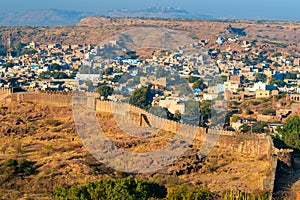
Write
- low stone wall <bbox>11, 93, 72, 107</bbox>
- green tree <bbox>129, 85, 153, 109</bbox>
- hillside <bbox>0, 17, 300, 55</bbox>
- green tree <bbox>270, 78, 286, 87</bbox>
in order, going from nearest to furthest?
low stone wall <bbox>11, 93, 72, 107</bbox> < green tree <bbox>129, 85, 153, 109</bbox> < green tree <bbox>270, 78, 286, 87</bbox> < hillside <bbox>0, 17, 300, 55</bbox>

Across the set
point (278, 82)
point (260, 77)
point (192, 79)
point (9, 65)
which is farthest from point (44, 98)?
point (9, 65)

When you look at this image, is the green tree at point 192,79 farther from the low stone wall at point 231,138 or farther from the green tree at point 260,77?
the low stone wall at point 231,138

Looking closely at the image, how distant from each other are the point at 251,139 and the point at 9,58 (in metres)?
61.6

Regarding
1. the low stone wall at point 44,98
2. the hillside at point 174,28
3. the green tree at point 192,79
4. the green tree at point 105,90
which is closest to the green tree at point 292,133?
the low stone wall at point 44,98

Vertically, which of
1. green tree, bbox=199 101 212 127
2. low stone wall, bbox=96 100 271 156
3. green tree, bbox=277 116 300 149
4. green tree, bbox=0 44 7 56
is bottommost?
green tree, bbox=0 44 7 56

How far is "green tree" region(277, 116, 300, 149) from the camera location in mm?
26922

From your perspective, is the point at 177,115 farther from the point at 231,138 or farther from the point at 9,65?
the point at 9,65

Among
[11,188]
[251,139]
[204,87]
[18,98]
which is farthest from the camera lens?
[204,87]

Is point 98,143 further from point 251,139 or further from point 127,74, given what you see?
point 127,74

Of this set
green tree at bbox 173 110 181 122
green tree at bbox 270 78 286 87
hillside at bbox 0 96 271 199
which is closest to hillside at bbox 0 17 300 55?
green tree at bbox 270 78 286 87

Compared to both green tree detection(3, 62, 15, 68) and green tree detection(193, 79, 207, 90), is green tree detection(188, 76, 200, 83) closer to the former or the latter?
green tree detection(193, 79, 207, 90)

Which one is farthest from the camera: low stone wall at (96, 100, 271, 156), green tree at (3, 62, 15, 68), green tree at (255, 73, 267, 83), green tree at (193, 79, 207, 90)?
green tree at (3, 62, 15, 68)

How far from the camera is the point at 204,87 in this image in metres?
54.5

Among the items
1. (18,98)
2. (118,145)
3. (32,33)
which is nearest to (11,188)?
(118,145)
